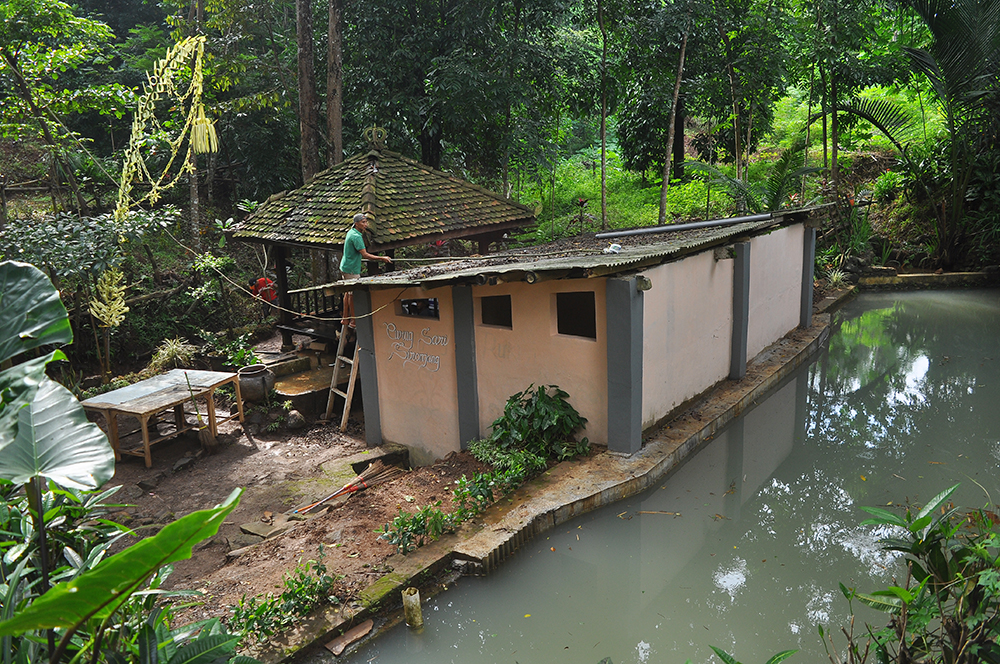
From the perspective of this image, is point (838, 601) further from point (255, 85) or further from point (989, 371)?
point (255, 85)

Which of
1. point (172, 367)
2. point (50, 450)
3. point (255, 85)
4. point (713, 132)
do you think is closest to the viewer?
point (50, 450)

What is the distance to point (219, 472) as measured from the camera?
8602 millimetres

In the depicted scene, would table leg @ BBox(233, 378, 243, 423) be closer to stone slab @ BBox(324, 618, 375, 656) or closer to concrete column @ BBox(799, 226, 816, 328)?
stone slab @ BBox(324, 618, 375, 656)

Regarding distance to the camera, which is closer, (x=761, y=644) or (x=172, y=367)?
(x=761, y=644)

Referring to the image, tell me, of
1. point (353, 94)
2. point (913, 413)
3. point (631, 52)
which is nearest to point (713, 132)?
point (631, 52)

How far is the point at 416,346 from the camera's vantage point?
827cm

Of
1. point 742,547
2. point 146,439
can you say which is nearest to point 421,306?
point 146,439

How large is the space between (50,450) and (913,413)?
9329 millimetres

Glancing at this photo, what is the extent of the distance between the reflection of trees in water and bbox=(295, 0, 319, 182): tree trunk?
10.3 meters

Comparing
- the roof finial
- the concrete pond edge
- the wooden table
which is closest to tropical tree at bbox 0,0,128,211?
the wooden table

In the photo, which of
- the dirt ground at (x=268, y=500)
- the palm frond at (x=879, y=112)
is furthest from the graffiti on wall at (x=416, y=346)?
the palm frond at (x=879, y=112)

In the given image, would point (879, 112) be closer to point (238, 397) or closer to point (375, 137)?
point (375, 137)

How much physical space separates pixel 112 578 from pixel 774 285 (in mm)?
10963

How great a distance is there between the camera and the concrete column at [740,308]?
9336mm
